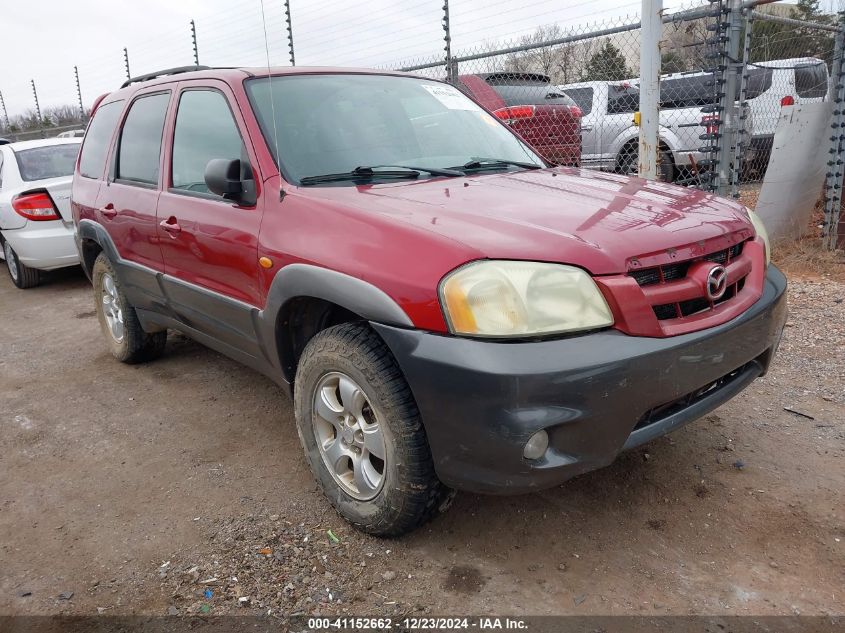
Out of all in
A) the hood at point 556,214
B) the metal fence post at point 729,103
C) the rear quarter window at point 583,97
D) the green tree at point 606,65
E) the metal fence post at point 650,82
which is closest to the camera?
the hood at point 556,214

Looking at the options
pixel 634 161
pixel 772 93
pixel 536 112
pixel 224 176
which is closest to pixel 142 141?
pixel 224 176

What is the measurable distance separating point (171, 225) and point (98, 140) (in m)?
1.67

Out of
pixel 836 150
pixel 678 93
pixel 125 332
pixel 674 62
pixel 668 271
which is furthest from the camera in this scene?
pixel 678 93

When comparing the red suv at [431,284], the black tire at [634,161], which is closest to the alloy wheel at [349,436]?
the red suv at [431,284]

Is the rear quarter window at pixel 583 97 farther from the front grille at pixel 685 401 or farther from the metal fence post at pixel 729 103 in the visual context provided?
the front grille at pixel 685 401

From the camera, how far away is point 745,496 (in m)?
2.61

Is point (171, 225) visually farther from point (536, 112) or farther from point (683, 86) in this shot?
point (683, 86)

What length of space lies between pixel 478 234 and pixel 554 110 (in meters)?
5.65

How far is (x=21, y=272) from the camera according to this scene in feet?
23.1

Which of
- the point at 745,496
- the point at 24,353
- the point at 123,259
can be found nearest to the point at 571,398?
the point at 745,496

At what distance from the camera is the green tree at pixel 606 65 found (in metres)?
8.61

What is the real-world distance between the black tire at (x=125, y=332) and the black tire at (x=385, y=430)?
2.18 metres

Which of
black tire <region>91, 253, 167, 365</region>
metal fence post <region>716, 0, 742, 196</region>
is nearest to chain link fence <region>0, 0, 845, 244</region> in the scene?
metal fence post <region>716, 0, 742, 196</region>

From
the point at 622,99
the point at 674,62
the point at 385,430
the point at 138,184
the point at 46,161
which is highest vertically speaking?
the point at 674,62
